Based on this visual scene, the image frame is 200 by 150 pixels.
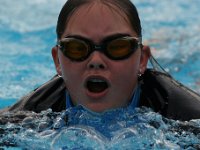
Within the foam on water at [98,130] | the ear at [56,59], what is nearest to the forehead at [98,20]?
the ear at [56,59]

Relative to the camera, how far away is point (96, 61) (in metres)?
3.10

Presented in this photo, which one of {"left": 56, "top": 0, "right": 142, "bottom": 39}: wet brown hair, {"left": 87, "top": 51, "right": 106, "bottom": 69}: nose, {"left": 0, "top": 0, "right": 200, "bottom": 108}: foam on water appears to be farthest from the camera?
{"left": 0, "top": 0, "right": 200, "bottom": 108}: foam on water

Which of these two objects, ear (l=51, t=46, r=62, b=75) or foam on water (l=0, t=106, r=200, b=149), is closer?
foam on water (l=0, t=106, r=200, b=149)

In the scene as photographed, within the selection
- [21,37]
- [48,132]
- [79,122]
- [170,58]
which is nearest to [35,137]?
[48,132]

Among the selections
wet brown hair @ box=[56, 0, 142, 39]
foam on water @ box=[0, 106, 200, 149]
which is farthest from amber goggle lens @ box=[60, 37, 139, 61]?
foam on water @ box=[0, 106, 200, 149]

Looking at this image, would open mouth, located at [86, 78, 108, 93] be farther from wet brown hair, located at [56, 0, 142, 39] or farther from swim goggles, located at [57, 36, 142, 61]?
wet brown hair, located at [56, 0, 142, 39]

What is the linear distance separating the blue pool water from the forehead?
1.60 feet

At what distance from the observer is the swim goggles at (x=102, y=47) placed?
3.12m

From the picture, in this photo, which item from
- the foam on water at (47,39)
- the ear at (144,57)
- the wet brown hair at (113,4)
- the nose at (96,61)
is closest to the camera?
the nose at (96,61)

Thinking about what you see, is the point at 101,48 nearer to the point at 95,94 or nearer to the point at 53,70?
the point at 95,94

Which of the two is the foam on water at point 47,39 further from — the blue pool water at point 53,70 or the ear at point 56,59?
the ear at point 56,59

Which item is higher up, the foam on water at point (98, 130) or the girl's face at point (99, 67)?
the girl's face at point (99, 67)

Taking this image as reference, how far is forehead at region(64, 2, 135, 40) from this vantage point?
311cm

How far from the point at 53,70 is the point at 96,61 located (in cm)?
341
